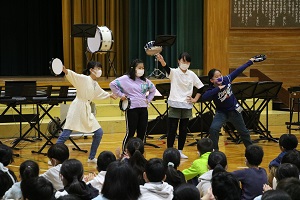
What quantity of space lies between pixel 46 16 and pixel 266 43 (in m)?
5.96

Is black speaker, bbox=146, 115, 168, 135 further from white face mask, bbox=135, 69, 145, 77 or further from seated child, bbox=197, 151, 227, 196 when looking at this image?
seated child, bbox=197, 151, 227, 196

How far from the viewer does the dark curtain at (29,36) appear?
56.3ft

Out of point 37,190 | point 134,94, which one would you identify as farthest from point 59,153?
point 134,94

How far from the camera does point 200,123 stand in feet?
39.2

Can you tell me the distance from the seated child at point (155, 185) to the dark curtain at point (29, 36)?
1286 centimetres

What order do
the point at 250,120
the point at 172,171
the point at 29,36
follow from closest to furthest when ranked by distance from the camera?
the point at 172,171, the point at 250,120, the point at 29,36

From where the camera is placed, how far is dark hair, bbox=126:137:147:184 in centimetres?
568

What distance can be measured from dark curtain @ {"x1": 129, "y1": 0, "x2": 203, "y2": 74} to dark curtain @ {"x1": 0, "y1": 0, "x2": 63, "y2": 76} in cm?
255

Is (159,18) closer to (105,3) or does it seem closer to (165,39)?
(105,3)

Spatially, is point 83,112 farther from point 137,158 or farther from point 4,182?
point 4,182

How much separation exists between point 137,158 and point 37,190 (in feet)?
6.16

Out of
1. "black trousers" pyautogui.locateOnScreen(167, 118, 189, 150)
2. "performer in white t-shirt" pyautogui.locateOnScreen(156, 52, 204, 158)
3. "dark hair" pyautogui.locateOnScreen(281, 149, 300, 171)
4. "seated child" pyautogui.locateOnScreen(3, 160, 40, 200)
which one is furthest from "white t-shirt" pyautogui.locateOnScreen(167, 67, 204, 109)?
"seated child" pyautogui.locateOnScreen(3, 160, 40, 200)

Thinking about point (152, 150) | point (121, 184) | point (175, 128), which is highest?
point (121, 184)

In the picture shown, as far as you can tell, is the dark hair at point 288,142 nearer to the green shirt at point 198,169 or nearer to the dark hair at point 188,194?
the green shirt at point 198,169
